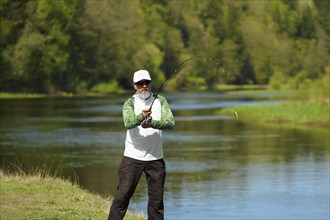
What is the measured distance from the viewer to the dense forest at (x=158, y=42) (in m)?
83.7

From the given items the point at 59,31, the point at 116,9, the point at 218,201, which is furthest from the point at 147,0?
the point at 218,201

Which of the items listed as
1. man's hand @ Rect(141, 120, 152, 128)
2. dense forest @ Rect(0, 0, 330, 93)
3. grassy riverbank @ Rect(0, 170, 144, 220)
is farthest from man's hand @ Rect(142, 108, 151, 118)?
dense forest @ Rect(0, 0, 330, 93)

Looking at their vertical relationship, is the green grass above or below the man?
below

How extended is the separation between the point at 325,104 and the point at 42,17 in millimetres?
39577

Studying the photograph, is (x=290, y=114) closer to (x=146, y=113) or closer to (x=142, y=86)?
(x=142, y=86)

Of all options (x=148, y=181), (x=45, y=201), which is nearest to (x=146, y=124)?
(x=148, y=181)

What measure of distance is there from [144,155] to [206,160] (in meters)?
18.6

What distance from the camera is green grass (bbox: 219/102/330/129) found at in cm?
4825

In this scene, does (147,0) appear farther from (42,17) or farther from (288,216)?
(288,216)

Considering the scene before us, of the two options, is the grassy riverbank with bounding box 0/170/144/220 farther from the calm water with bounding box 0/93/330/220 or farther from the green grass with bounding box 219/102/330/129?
the green grass with bounding box 219/102/330/129

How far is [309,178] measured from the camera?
23922 mm

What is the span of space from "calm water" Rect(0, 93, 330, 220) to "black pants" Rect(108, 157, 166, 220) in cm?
637

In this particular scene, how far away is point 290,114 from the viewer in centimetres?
5094

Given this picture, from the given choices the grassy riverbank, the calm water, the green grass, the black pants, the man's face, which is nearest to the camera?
the man's face
